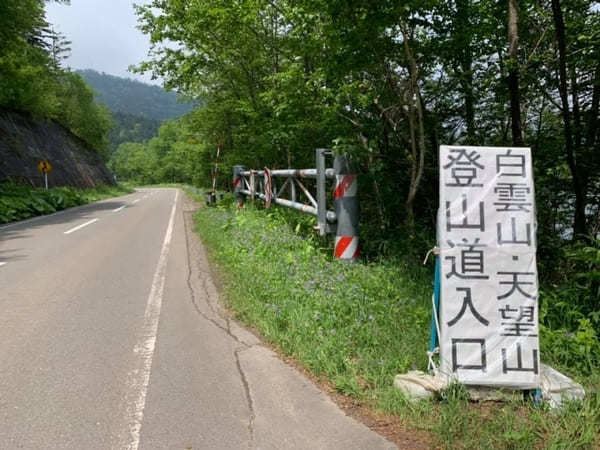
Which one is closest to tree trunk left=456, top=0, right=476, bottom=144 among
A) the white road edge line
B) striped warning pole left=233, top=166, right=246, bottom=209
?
the white road edge line

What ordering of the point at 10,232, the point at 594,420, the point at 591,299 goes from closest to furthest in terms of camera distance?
the point at 594,420 < the point at 591,299 < the point at 10,232

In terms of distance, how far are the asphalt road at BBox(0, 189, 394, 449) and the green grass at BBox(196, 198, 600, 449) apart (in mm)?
267

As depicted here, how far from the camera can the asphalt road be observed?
2.67 m

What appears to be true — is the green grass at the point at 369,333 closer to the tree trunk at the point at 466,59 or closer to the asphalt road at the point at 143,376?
the asphalt road at the point at 143,376

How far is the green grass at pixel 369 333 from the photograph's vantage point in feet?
8.36

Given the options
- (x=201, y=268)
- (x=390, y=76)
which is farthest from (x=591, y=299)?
(x=201, y=268)

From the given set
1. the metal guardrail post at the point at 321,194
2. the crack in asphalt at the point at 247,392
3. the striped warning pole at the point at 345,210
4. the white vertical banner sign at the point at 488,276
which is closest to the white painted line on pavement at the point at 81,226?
the metal guardrail post at the point at 321,194

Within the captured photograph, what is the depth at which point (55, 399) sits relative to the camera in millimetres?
3102

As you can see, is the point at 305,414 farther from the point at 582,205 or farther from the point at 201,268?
the point at 201,268

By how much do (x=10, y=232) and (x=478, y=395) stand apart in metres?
13.3

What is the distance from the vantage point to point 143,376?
3465mm

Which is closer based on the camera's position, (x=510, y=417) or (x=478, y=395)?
(x=510, y=417)

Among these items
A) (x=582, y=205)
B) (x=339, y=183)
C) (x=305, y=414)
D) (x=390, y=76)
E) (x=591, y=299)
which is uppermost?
(x=390, y=76)

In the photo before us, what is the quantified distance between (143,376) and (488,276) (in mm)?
2728
